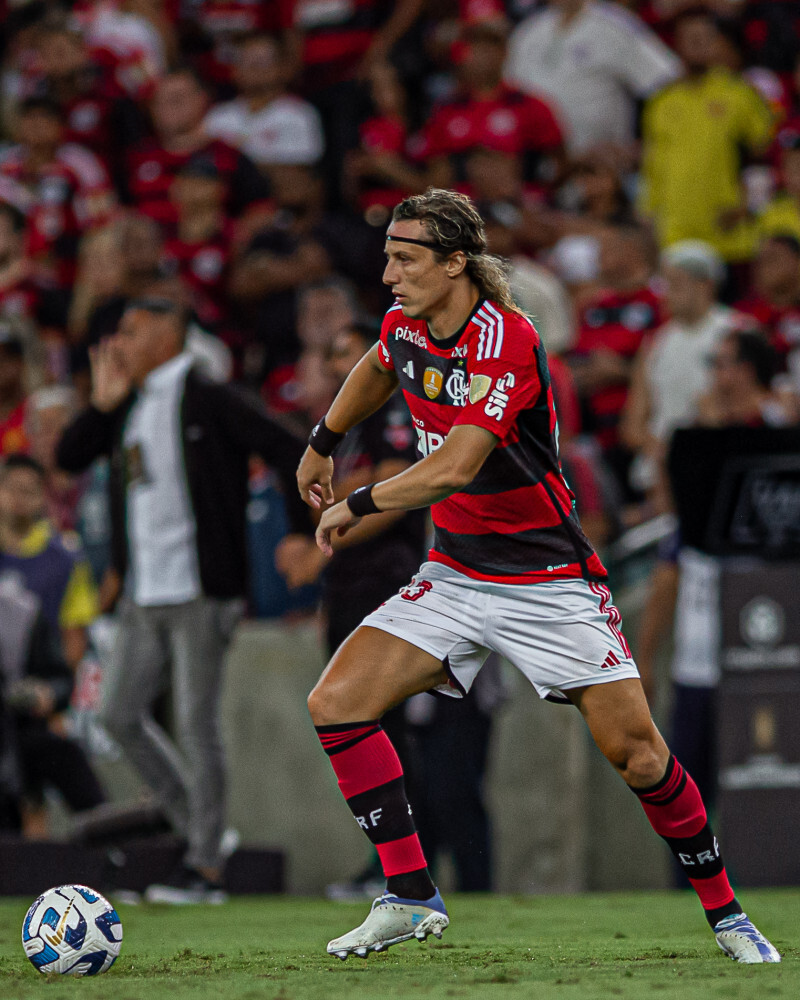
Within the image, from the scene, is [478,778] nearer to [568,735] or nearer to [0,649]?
[568,735]

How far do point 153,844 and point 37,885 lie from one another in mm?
564

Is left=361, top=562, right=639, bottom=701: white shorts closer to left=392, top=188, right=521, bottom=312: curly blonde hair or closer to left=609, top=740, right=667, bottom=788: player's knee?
left=609, top=740, right=667, bottom=788: player's knee

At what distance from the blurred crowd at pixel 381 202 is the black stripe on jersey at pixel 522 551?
126 inches

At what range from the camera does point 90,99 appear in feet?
45.6

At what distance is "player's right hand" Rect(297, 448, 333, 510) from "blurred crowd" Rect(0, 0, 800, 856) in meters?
3.08

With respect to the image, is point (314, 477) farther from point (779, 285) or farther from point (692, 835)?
point (779, 285)

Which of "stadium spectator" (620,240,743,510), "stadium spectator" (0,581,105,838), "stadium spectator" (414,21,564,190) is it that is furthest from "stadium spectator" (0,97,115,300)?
"stadium spectator" (620,240,743,510)

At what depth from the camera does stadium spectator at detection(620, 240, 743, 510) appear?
9609mm

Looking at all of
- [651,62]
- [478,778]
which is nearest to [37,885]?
[478,778]

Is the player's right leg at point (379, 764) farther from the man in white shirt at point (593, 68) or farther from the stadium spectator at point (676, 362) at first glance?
the man in white shirt at point (593, 68)

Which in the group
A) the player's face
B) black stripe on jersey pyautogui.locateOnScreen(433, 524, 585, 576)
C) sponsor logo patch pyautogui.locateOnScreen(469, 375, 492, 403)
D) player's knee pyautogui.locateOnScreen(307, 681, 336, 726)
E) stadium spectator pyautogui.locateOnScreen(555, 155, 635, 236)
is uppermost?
stadium spectator pyautogui.locateOnScreen(555, 155, 635, 236)

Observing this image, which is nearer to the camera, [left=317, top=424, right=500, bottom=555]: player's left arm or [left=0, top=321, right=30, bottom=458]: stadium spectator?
[left=317, top=424, right=500, bottom=555]: player's left arm

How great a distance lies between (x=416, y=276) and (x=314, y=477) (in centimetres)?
76

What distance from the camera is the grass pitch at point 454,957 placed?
3965 mm
